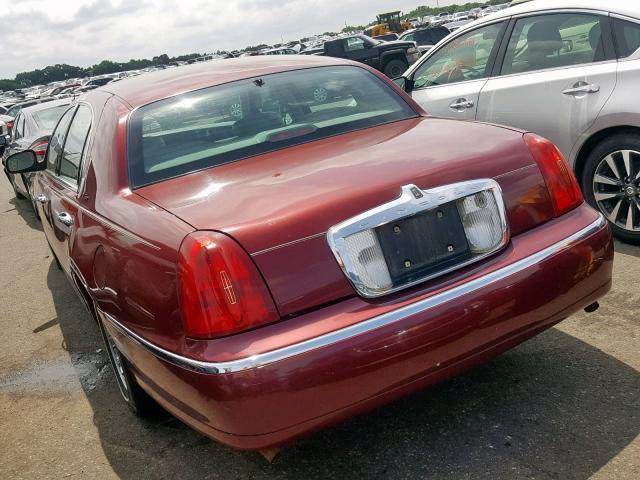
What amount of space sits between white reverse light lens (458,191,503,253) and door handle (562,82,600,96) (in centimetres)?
242

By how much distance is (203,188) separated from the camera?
2.70 meters

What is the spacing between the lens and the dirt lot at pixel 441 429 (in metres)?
2.58

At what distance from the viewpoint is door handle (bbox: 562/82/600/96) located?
4.55m

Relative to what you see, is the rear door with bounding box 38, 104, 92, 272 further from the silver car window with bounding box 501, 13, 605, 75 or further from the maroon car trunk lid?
the silver car window with bounding box 501, 13, 605, 75

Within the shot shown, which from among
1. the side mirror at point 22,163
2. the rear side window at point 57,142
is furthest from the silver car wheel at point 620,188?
the side mirror at point 22,163

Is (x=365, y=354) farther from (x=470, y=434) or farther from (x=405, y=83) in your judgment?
(x=405, y=83)

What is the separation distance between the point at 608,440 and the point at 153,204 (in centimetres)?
189

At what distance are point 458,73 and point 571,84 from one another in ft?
3.76

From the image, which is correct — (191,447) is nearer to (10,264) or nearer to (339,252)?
(339,252)

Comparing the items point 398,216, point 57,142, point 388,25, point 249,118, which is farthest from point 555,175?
point 388,25

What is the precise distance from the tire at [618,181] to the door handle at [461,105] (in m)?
1.05

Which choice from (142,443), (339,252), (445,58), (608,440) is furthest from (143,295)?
(445,58)

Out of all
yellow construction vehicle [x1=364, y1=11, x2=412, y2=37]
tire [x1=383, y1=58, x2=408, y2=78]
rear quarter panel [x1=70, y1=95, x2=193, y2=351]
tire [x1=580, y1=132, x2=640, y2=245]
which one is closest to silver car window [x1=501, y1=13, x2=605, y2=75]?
tire [x1=580, y1=132, x2=640, y2=245]

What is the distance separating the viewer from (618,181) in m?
4.50
